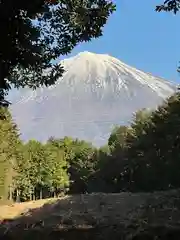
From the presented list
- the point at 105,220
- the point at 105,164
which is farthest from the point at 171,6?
the point at 105,164

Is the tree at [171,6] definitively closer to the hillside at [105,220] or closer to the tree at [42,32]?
the tree at [42,32]

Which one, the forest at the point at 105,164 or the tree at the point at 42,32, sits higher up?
the forest at the point at 105,164

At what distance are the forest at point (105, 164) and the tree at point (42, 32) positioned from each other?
20.5m

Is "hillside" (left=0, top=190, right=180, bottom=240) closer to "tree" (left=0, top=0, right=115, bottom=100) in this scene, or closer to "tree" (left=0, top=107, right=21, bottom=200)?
"tree" (left=0, top=0, right=115, bottom=100)

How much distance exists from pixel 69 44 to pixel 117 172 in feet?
144

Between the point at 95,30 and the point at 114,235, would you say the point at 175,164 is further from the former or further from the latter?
the point at 95,30

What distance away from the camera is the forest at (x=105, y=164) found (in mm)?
36719

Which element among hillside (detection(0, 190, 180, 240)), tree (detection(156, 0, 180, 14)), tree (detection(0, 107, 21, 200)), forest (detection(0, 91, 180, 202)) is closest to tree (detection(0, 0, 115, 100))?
tree (detection(156, 0, 180, 14))

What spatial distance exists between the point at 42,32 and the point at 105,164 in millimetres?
45863

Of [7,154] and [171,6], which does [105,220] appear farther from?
[7,154]

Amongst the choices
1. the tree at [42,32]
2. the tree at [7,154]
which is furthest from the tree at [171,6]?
the tree at [7,154]

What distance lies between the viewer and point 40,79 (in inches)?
306

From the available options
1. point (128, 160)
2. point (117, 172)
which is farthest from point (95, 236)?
point (117, 172)

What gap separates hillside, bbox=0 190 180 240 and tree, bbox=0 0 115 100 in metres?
4.09
